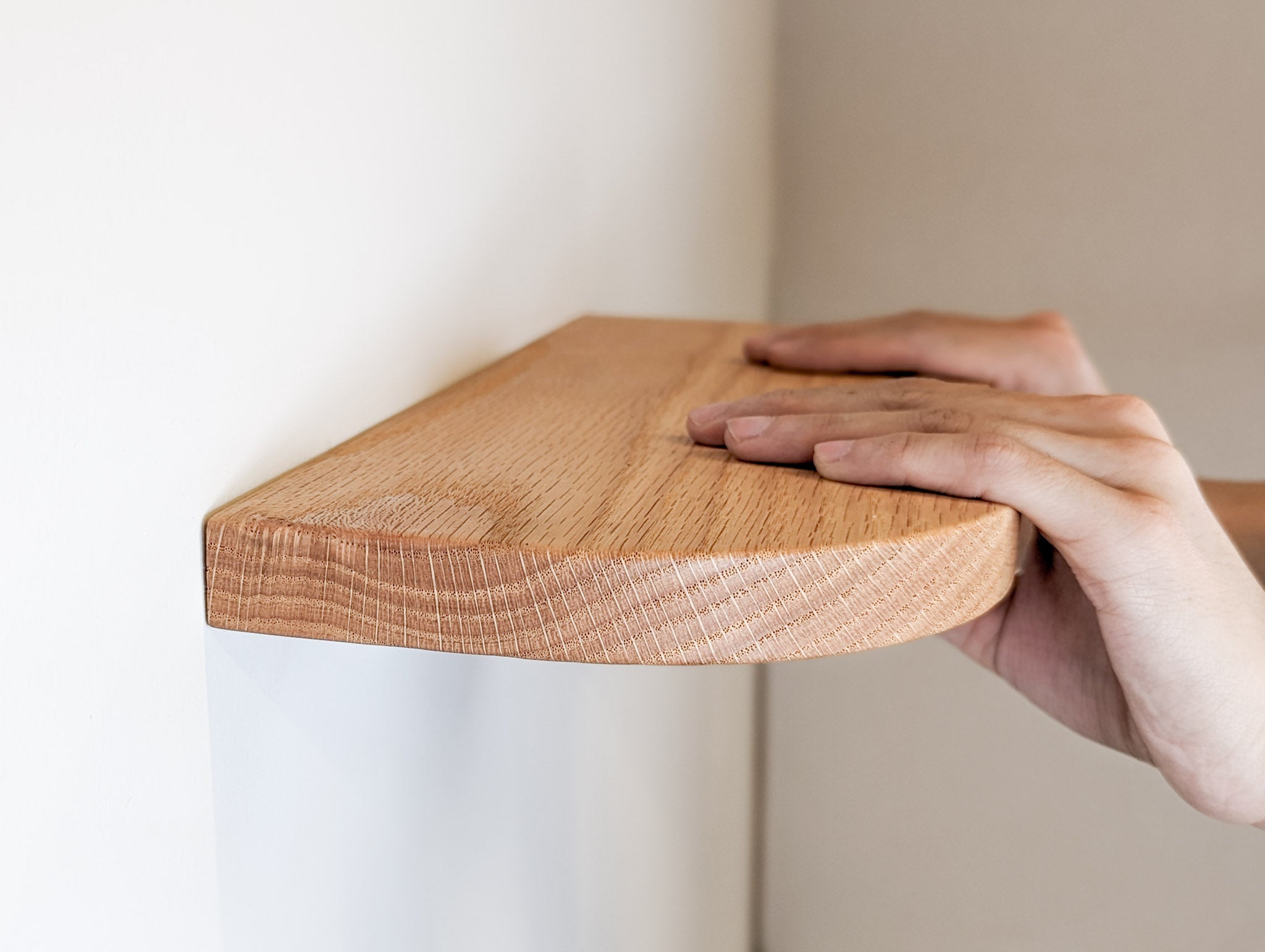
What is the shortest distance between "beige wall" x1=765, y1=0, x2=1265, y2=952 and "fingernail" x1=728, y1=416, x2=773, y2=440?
1.20 metres

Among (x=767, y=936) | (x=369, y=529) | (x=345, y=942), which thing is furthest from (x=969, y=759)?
(x=369, y=529)

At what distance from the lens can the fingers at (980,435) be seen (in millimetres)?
294

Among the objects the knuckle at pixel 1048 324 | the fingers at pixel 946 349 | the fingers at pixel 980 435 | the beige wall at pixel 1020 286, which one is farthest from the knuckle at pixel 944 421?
the beige wall at pixel 1020 286

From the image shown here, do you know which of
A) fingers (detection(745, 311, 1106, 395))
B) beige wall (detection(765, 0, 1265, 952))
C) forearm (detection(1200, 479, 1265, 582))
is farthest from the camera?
beige wall (detection(765, 0, 1265, 952))

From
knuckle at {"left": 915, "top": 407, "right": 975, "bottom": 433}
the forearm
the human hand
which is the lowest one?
the forearm

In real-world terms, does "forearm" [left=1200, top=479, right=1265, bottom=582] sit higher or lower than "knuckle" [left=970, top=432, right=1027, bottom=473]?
lower

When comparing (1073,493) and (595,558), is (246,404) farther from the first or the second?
(1073,493)

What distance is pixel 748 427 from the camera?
0.30 metres

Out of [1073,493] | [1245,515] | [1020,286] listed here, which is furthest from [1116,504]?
[1020,286]

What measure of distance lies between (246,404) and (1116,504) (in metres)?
0.23

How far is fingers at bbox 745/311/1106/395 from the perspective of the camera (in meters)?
0.46

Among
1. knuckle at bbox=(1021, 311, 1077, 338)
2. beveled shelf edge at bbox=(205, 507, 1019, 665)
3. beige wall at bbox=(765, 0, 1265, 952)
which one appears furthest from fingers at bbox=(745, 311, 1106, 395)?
beige wall at bbox=(765, 0, 1265, 952)

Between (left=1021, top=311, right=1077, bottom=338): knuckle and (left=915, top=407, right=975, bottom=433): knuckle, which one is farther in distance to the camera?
(left=1021, top=311, right=1077, bottom=338): knuckle

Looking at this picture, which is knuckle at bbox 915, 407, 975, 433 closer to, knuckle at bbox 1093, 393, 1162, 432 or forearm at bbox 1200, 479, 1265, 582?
knuckle at bbox 1093, 393, 1162, 432
